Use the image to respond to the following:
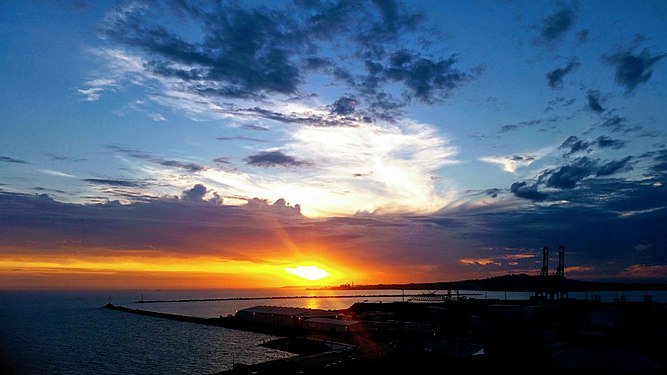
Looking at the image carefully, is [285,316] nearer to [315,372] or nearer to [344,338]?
[344,338]

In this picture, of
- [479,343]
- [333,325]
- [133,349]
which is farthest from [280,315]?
[479,343]

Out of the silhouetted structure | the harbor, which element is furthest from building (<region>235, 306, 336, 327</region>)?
the silhouetted structure

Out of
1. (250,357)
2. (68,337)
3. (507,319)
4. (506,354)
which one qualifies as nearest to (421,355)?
(506,354)

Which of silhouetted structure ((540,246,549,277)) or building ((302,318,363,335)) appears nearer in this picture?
building ((302,318,363,335))

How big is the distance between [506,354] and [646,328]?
130ft

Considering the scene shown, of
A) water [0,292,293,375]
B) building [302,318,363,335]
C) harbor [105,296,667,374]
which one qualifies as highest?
harbor [105,296,667,374]

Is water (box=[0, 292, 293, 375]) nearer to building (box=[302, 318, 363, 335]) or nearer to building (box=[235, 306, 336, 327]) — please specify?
building (box=[235, 306, 336, 327])

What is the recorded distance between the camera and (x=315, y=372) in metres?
Answer: 34.4

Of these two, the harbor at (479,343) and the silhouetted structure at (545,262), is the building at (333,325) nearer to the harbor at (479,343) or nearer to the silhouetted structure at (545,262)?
the harbor at (479,343)

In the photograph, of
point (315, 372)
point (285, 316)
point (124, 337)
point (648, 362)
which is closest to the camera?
point (648, 362)

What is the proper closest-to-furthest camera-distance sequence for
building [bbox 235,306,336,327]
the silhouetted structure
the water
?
the water → building [bbox 235,306,336,327] → the silhouetted structure

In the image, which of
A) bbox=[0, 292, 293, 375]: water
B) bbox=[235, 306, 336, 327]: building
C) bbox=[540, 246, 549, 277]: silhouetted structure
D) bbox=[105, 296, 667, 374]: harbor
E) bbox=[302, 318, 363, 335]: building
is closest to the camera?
bbox=[105, 296, 667, 374]: harbor

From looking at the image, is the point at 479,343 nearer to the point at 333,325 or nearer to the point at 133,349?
the point at 333,325

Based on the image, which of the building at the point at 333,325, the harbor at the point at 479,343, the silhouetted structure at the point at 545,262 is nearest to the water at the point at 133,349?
the harbor at the point at 479,343
